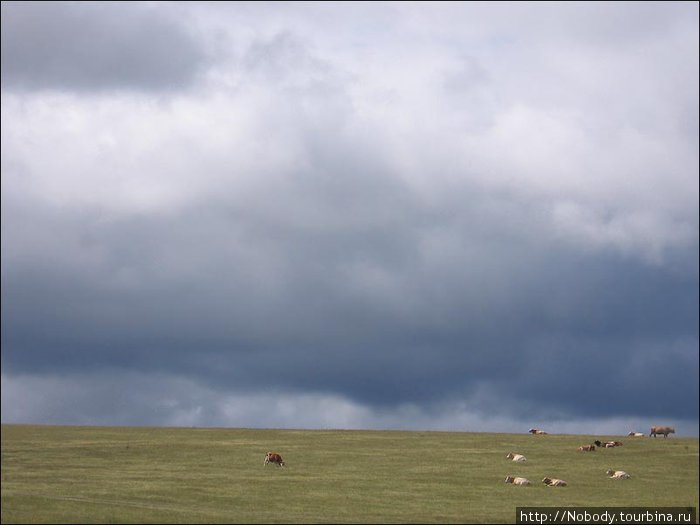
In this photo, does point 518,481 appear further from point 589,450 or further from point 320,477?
point 589,450

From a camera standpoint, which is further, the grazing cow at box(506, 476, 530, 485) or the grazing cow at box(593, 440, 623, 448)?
the grazing cow at box(593, 440, 623, 448)

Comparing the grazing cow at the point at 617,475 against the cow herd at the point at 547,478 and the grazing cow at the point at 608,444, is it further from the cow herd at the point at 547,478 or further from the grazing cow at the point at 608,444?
the grazing cow at the point at 608,444

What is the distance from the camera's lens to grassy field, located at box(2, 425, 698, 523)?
43.0m

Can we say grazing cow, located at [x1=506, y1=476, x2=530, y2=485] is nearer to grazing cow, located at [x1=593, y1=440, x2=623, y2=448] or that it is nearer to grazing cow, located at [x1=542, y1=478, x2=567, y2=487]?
grazing cow, located at [x1=542, y1=478, x2=567, y2=487]

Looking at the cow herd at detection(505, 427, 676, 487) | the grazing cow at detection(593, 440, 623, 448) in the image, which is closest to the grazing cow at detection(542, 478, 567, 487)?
the cow herd at detection(505, 427, 676, 487)

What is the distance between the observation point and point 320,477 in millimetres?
56000

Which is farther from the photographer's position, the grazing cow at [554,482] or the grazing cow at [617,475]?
the grazing cow at [617,475]

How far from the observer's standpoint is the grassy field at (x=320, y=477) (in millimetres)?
43000

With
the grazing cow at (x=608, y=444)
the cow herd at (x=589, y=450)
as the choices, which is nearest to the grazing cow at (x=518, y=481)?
the cow herd at (x=589, y=450)

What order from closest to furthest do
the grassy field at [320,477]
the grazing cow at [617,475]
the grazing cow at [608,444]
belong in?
the grassy field at [320,477], the grazing cow at [617,475], the grazing cow at [608,444]

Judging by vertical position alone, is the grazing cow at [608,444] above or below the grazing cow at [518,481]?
above

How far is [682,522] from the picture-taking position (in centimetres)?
4347

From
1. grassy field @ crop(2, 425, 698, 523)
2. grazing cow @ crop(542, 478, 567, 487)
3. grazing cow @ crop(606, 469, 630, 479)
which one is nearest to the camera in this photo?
grassy field @ crop(2, 425, 698, 523)

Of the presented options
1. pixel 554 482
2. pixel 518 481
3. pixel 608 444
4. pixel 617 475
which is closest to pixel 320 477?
pixel 518 481
